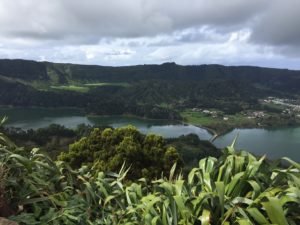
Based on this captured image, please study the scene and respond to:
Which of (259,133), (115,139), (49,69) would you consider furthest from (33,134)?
(49,69)

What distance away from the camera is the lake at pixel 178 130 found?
249 feet

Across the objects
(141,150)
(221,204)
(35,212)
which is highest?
(221,204)

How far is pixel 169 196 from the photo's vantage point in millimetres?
3090

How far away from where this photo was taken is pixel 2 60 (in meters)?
186

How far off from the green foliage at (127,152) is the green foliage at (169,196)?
9847 millimetres

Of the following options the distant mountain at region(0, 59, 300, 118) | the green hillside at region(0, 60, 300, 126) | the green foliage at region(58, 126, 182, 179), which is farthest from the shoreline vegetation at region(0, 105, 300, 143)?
the green foliage at region(58, 126, 182, 179)

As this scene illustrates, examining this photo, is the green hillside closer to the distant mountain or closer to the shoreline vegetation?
the distant mountain

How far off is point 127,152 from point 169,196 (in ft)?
36.1

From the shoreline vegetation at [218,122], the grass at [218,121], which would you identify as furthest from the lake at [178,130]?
the grass at [218,121]

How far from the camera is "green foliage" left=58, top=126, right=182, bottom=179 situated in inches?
555

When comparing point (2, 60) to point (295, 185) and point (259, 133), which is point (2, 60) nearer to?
point (259, 133)

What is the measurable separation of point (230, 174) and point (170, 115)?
382ft

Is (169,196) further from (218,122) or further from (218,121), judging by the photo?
(218,121)

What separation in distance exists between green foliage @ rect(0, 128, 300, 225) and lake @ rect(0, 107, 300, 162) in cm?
6359
